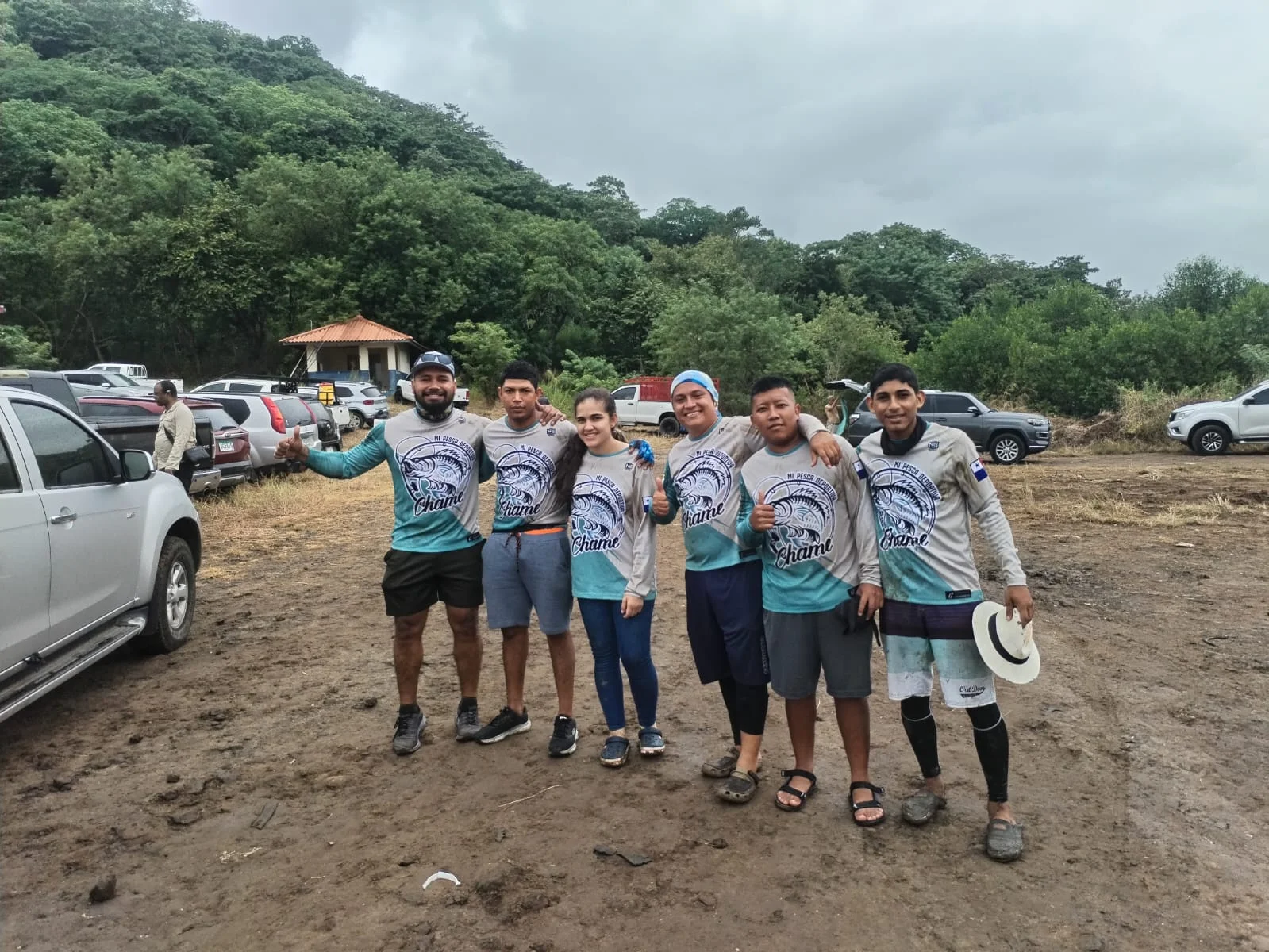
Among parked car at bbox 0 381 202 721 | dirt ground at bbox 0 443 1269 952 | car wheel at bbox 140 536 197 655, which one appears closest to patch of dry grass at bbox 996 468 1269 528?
dirt ground at bbox 0 443 1269 952

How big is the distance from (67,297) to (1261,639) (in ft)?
146

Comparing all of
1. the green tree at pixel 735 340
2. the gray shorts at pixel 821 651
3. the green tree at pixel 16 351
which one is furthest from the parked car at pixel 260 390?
the gray shorts at pixel 821 651

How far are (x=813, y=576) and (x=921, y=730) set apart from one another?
0.74 m

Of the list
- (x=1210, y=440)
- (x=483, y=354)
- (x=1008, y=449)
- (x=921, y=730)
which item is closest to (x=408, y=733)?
(x=921, y=730)

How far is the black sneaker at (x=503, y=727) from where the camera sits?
4.11 meters

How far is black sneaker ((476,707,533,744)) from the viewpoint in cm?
411

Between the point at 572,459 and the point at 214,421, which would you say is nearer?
the point at 572,459

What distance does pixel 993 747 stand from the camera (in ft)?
10.4

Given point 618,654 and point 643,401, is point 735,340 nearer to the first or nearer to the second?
point 643,401

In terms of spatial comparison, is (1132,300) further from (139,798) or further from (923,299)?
(139,798)

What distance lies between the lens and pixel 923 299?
2084 inches

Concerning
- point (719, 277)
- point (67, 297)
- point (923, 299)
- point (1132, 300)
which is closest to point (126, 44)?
point (67, 297)

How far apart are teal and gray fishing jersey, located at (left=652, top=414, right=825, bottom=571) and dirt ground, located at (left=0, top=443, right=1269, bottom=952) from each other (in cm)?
101

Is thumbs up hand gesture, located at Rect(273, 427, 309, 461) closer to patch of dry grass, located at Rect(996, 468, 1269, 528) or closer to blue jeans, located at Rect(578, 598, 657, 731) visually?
blue jeans, located at Rect(578, 598, 657, 731)
